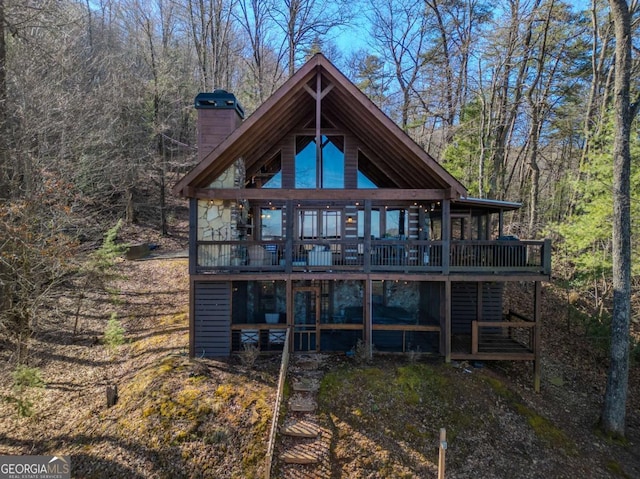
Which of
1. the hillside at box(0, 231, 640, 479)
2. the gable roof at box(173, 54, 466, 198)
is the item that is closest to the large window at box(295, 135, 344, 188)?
the gable roof at box(173, 54, 466, 198)

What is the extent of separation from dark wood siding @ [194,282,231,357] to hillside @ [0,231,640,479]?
0.53 meters

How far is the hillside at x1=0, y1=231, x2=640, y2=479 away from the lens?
741cm

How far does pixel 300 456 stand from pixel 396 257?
6072mm

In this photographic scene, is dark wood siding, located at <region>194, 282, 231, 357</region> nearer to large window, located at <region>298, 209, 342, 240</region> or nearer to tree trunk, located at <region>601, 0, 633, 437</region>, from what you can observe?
large window, located at <region>298, 209, 342, 240</region>

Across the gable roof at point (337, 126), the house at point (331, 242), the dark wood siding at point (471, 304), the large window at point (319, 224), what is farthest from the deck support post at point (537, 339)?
the large window at point (319, 224)

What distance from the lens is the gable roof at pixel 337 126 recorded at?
9750mm

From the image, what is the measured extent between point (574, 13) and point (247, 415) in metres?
24.4

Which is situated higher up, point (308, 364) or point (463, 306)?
point (463, 306)

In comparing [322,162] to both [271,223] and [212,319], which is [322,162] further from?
[212,319]

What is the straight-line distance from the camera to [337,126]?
11.7 meters

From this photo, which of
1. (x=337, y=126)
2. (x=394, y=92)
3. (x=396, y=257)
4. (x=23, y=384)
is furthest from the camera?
(x=394, y=92)

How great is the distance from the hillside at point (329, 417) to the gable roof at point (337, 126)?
5495mm

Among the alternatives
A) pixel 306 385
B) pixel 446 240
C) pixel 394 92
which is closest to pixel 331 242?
pixel 446 240

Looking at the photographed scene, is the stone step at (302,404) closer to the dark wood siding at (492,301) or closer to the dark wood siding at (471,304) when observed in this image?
the dark wood siding at (471,304)
